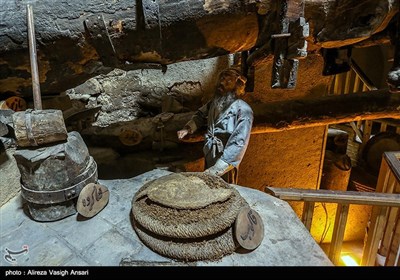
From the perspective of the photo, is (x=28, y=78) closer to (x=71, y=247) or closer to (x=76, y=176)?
(x=76, y=176)

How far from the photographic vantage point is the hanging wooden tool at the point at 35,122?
Result: 175 cm

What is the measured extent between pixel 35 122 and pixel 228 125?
1397 millimetres

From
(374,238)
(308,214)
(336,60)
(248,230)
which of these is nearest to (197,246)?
(248,230)

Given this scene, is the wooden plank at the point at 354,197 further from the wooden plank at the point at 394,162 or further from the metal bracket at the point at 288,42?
the metal bracket at the point at 288,42

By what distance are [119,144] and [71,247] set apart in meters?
1.42

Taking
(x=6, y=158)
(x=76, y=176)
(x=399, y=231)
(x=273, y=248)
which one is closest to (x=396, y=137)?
(x=399, y=231)

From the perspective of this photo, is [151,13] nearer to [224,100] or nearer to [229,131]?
[224,100]

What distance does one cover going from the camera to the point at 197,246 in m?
1.67

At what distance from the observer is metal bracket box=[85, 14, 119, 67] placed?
6.40 feet

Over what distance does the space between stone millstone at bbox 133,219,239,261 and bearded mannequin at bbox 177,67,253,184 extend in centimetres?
61

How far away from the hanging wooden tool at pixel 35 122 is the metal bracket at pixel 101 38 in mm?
359

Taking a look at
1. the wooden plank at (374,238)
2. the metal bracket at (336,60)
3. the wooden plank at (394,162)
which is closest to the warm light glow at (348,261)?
the wooden plank at (374,238)

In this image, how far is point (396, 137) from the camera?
512cm

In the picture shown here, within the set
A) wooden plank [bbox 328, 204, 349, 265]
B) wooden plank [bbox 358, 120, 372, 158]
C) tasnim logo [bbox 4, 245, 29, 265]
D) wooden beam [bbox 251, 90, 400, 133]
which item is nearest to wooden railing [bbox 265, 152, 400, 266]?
wooden plank [bbox 328, 204, 349, 265]
